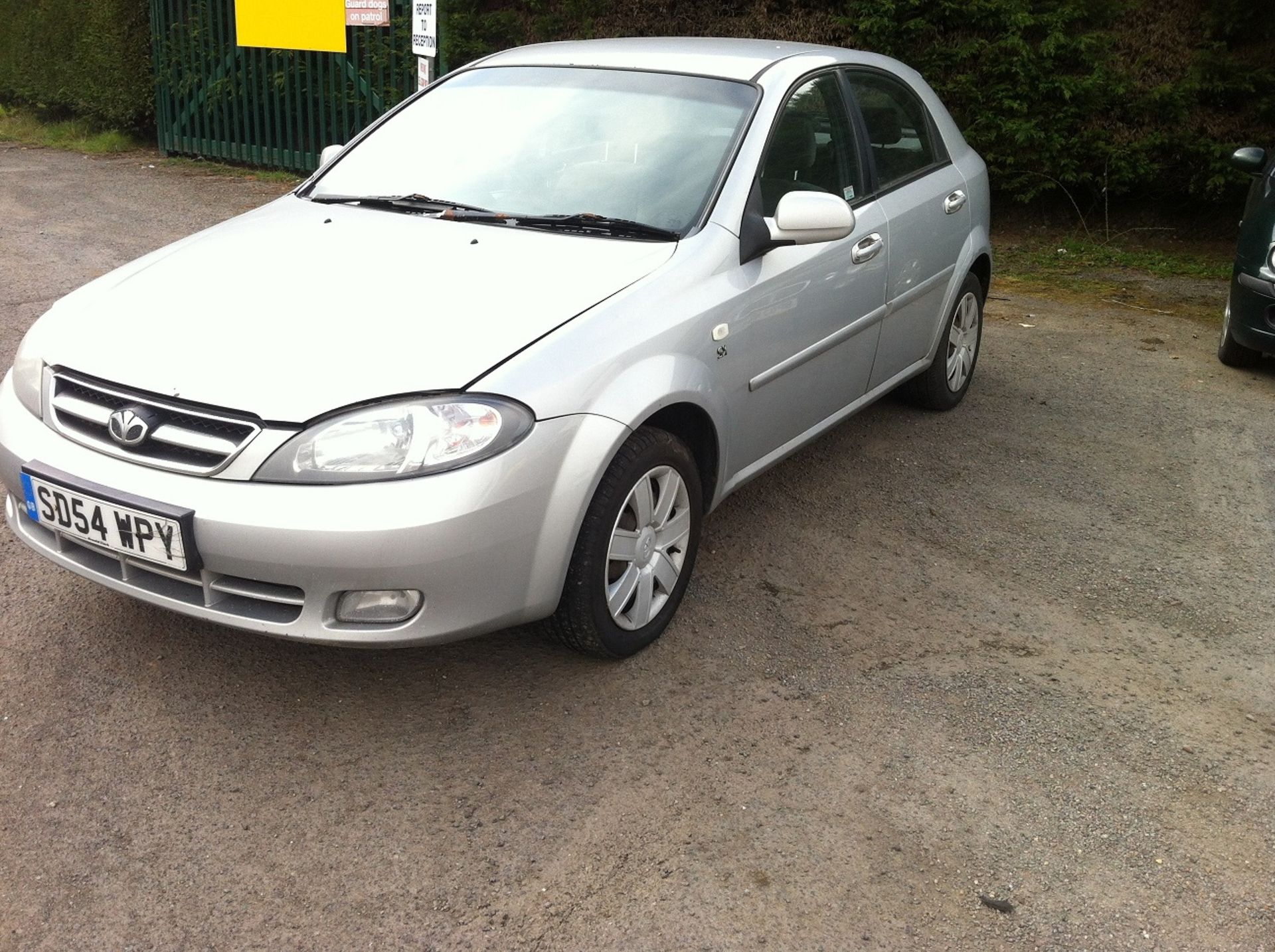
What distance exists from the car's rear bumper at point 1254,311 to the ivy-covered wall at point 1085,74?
3191 millimetres

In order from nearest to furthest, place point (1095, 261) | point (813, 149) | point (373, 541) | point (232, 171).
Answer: point (373, 541) → point (813, 149) → point (1095, 261) → point (232, 171)

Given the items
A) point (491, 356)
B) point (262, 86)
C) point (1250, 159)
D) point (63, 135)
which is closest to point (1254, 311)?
point (1250, 159)

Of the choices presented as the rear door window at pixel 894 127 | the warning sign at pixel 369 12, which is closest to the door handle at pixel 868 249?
the rear door window at pixel 894 127

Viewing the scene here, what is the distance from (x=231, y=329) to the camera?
3.13m

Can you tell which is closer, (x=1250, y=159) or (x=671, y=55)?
(x=671, y=55)

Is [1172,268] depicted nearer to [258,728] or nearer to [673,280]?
[673,280]

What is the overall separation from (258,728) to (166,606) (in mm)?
406

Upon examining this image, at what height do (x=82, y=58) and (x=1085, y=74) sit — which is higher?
(x=1085, y=74)

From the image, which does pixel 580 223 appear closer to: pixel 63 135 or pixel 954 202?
pixel 954 202

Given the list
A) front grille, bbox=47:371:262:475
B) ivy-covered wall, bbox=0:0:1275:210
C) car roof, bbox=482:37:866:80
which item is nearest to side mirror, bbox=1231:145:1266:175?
ivy-covered wall, bbox=0:0:1275:210

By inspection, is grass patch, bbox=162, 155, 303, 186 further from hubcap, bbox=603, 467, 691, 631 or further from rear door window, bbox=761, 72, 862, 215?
hubcap, bbox=603, 467, 691, 631

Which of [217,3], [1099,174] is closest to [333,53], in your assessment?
[217,3]

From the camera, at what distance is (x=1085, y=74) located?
30.3 ft

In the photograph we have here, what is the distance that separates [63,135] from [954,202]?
1239 cm
